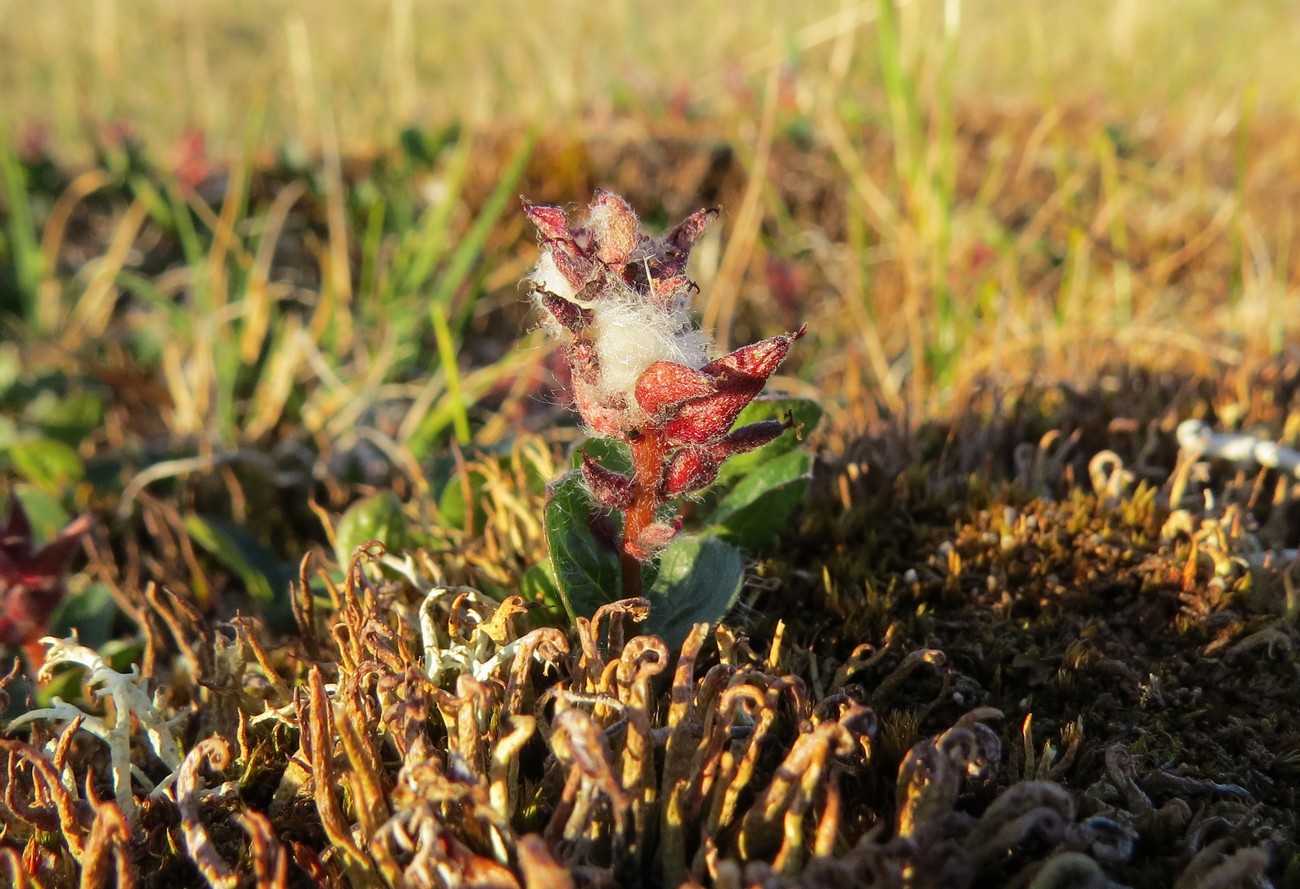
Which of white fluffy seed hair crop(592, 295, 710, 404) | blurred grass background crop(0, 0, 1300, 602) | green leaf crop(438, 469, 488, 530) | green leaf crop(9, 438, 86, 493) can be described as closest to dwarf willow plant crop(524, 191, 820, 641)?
white fluffy seed hair crop(592, 295, 710, 404)

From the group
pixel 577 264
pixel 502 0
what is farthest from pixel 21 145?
pixel 502 0

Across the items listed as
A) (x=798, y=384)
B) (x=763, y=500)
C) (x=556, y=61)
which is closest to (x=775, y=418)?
(x=763, y=500)

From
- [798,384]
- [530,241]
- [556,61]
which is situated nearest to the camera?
[798,384]

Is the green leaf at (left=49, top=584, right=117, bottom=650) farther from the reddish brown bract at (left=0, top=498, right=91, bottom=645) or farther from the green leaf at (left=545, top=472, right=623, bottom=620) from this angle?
the green leaf at (left=545, top=472, right=623, bottom=620)

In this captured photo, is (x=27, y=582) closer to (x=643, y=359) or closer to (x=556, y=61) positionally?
(x=643, y=359)

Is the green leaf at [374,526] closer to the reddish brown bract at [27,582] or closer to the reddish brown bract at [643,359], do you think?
the reddish brown bract at [27,582]

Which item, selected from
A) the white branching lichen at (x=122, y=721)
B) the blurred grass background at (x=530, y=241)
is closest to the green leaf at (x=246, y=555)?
the blurred grass background at (x=530, y=241)
